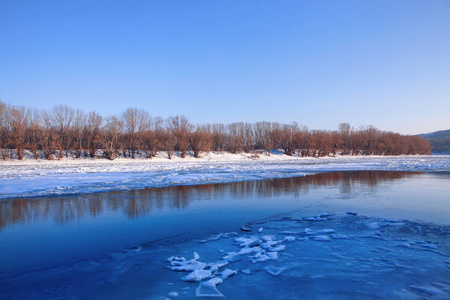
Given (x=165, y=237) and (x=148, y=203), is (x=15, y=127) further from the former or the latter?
(x=165, y=237)

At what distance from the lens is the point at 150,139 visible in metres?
48.5

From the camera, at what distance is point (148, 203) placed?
10.0m

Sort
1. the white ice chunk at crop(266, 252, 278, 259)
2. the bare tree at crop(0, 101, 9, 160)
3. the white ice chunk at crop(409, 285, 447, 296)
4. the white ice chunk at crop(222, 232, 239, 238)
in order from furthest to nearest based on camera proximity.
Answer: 1. the bare tree at crop(0, 101, 9, 160)
2. the white ice chunk at crop(222, 232, 239, 238)
3. the white ice chunk at crop(266, 252, 278, 259)
4. the white ice chunk at crop(409, 285, 447, 296)

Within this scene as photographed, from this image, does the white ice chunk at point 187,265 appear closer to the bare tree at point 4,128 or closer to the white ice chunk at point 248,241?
the white ice chunk at point 248,241

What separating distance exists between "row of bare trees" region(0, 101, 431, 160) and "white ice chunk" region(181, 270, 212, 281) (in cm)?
4235

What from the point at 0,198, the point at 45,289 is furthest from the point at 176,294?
the point at 0,198

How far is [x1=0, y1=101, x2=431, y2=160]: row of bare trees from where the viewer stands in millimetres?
40500

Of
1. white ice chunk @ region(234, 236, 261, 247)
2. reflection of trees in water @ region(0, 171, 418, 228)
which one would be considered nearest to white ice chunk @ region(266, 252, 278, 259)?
white ice chunk @ region(234, 236, 261, 247)

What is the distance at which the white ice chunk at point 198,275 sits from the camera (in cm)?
412

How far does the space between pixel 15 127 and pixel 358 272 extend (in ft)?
157

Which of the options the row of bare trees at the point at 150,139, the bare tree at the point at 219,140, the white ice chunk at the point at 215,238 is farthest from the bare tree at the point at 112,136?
the white ice chunk at the point at 215,238

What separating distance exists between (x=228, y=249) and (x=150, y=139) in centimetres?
4525

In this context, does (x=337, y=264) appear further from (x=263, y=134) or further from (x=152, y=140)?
(x=263, y=134)

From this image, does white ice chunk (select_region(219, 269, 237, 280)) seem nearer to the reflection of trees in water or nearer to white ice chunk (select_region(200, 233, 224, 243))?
white ice chunk (select_region(200, 233, 224, 243))
